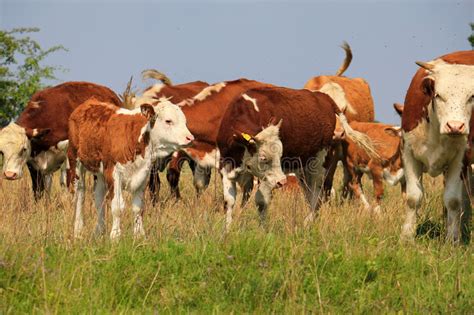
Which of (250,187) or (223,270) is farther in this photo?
(250,187)

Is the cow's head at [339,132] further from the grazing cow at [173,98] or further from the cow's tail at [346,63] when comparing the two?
the cow's tail at [346,63]

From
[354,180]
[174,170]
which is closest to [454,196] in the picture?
[354,180]

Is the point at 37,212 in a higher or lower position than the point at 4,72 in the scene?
higher

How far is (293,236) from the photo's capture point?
25.3 feet

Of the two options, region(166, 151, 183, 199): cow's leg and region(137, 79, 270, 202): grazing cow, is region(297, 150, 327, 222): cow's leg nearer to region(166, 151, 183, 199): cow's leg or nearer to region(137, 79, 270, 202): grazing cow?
region(137, 79, 270, 202): grazing cow

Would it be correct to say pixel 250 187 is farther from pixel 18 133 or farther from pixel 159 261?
pixel 159 261

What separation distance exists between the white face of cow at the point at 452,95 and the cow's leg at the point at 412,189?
0.70m

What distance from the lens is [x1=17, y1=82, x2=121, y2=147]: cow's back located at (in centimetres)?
1370

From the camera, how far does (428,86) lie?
8.61 meters

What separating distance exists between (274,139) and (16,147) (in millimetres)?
4708

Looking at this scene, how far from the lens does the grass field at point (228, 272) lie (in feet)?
20.6

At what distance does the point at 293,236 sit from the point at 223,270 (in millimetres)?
1114

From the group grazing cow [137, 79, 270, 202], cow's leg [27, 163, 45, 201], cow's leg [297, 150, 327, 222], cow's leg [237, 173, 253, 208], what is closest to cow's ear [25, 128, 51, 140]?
cow's leg [27, 163, 45, 201]

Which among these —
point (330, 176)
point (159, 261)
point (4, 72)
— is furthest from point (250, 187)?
point (4, 72)
